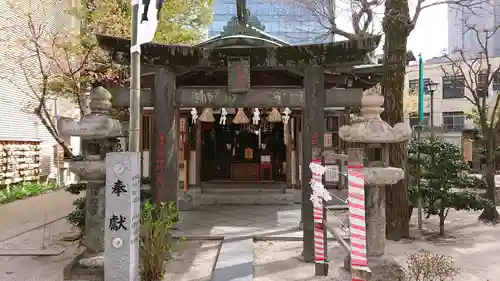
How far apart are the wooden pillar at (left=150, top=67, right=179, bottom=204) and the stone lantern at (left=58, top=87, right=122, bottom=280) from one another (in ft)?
3.88

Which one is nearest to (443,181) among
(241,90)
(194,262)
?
(241,90)

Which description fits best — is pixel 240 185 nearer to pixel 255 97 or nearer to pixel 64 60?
pixel 64 60

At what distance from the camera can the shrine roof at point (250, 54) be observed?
790 cm

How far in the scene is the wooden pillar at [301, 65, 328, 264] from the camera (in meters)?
7.94

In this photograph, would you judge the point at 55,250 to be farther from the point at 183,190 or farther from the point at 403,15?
the point at 403,15

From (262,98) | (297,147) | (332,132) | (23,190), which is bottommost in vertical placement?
(23,190)

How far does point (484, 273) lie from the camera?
7398mm

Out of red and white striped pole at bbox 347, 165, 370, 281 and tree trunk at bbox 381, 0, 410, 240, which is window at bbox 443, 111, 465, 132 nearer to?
tree trunk at bbox 381, 0, 410, 240

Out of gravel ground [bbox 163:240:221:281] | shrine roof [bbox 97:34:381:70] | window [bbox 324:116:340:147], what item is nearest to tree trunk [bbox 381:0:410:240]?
shrine roof [bbox 97:34:381:70]

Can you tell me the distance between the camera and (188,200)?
14.5 meters

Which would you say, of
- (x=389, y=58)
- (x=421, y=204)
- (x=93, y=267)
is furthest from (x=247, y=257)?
(x=389, y=58)

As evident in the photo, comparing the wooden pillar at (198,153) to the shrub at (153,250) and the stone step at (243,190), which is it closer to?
the stone step at (243,190)

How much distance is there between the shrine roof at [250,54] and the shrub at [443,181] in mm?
4036

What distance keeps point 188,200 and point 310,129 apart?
25.0 ft
